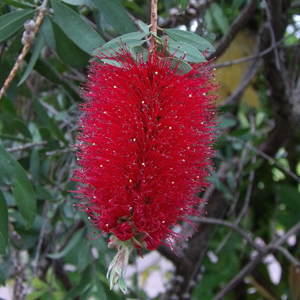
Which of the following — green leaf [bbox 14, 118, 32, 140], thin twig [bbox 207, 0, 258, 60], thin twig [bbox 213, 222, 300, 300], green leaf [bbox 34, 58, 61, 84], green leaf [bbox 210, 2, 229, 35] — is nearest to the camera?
green leaf [bbox 34, 58, 61, 84]

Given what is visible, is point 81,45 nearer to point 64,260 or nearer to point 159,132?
point 159,132

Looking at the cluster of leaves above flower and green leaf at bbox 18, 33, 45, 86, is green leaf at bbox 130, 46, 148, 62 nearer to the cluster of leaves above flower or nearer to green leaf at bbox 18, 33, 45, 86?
the cluster of leaves above flower

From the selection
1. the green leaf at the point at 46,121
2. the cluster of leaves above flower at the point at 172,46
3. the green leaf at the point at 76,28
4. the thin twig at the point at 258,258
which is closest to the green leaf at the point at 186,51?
the cluster of leaves above flower at the point at 172,46

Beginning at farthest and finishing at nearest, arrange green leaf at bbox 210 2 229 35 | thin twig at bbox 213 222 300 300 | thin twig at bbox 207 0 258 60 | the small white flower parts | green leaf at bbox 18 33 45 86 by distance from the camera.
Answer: thin twig at bbox 213 222 300 300 → thin twig at bbox 207 0 258 60 → green leaf at bbox 210 2 229 35 → green leaf at bbox 18 33 45 86 → the small white flower parts

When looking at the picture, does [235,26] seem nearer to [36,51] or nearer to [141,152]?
[36,51]

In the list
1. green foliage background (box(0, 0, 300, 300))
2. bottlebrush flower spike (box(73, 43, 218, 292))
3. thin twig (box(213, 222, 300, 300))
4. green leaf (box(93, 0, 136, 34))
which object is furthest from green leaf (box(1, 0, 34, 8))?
thin twig (box(213, 222, 300, 300))

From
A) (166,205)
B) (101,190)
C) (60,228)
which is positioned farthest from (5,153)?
(60,228)

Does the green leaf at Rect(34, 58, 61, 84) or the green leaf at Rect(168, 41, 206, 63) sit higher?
the green leaf at Rect(34, 58, 61, 84)
